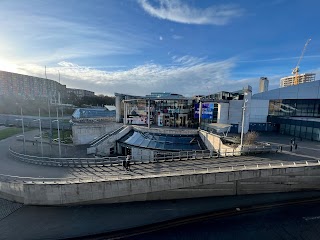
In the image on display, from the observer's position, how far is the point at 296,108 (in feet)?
111

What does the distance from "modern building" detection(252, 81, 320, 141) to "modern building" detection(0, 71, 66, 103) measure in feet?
316

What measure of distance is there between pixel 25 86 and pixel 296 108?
139509 millimetres

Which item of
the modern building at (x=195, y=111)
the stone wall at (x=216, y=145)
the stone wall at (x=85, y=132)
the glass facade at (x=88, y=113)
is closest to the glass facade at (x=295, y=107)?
the modern building at (x=195, y=111)

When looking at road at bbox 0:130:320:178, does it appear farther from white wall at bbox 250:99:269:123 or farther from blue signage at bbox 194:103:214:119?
white wall at bbox 250:99:269:123

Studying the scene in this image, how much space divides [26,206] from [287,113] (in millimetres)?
46000

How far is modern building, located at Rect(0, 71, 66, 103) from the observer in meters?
93.1

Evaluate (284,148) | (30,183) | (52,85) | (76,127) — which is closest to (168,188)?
(30,183)

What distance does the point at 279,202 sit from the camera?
46.8 ft

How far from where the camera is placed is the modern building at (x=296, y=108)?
2773 centimetres

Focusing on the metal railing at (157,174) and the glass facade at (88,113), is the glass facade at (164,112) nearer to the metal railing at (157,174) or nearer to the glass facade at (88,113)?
the metal railing at (157,174)

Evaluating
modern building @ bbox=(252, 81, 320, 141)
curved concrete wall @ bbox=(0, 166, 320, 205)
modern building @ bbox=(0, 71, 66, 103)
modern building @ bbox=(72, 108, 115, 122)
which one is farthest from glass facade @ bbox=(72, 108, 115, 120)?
modern building @ bbox=(252, 81, 320, 141)

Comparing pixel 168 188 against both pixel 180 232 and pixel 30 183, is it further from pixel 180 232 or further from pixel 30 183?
pixel 30 183

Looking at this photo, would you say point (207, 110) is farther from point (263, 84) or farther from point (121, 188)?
point (263, 84)

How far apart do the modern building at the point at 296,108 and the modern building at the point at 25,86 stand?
96.2 m
